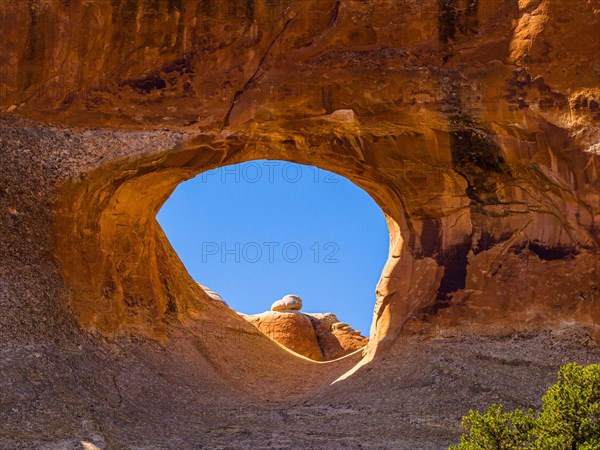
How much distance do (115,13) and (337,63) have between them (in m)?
4.81

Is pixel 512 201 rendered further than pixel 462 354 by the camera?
Yes

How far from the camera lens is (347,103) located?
16.6 meters

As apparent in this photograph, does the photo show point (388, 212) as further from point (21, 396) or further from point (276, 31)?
point (21, 396)


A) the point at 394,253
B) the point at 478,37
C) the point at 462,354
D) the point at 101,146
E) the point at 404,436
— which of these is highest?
the point at 478,37

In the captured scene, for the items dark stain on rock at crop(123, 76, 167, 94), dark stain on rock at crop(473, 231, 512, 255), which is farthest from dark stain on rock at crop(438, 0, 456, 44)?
dark stain on rock at crop(123, 76, 167, 94)

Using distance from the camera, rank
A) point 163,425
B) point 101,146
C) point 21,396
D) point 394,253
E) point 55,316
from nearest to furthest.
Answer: point 21,396 → point 163,425 → point 55,316 → point 101,146 → point 394,253

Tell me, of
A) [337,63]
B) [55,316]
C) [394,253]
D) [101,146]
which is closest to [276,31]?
[337,63]

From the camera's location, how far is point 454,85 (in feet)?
54.2

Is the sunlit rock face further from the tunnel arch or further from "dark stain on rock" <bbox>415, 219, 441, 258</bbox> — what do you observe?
"dark stain on rock" <bbox>415, 219, 441, 258</bbox>

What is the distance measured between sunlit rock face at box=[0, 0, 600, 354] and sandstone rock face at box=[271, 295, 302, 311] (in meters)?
18.6

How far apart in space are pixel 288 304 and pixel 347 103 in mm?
20061

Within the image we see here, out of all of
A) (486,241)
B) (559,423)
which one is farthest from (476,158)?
(559,423)

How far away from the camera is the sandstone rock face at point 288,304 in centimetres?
3531

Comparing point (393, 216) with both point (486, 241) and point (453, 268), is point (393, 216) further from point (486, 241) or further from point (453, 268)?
point (486, 241)
